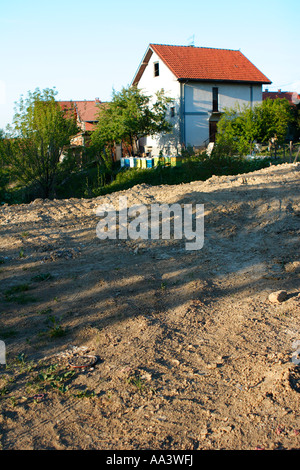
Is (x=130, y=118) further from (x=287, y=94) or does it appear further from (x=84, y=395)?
(x=287, y=94)

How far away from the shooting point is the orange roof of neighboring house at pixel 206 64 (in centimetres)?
2506

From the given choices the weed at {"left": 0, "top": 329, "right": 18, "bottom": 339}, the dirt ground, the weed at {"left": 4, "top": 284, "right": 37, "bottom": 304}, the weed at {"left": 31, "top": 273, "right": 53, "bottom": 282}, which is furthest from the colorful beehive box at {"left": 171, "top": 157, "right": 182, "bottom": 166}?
the weed at {"left": 0, "top": 329, "right": 18, "bottom": 339}

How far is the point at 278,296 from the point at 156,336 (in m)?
1.65

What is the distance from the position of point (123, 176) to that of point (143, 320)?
17.3 metres

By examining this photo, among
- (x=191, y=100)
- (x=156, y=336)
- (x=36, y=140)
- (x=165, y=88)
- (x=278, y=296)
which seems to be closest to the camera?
(x=156, y=336)

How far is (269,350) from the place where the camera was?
391cm

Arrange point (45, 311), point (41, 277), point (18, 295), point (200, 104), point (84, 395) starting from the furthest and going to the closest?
point (200, 104), point (41, 277), point (18, 295), point (45, 311), point (84, 395)

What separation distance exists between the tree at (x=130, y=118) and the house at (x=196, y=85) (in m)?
1.07

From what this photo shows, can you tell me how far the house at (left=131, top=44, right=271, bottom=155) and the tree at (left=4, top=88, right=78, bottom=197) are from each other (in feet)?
33.7

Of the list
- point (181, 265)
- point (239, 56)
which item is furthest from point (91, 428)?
point (239, 56)

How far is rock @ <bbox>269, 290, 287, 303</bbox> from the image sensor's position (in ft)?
16.2

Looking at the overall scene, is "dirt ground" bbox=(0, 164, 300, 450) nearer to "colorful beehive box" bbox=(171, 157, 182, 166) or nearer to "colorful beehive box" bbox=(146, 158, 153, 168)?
"colorful beehive box" bbox=(171, 157, 182, 166)

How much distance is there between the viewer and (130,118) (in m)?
23.3

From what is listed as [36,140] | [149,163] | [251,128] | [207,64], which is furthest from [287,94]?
[36,140]
